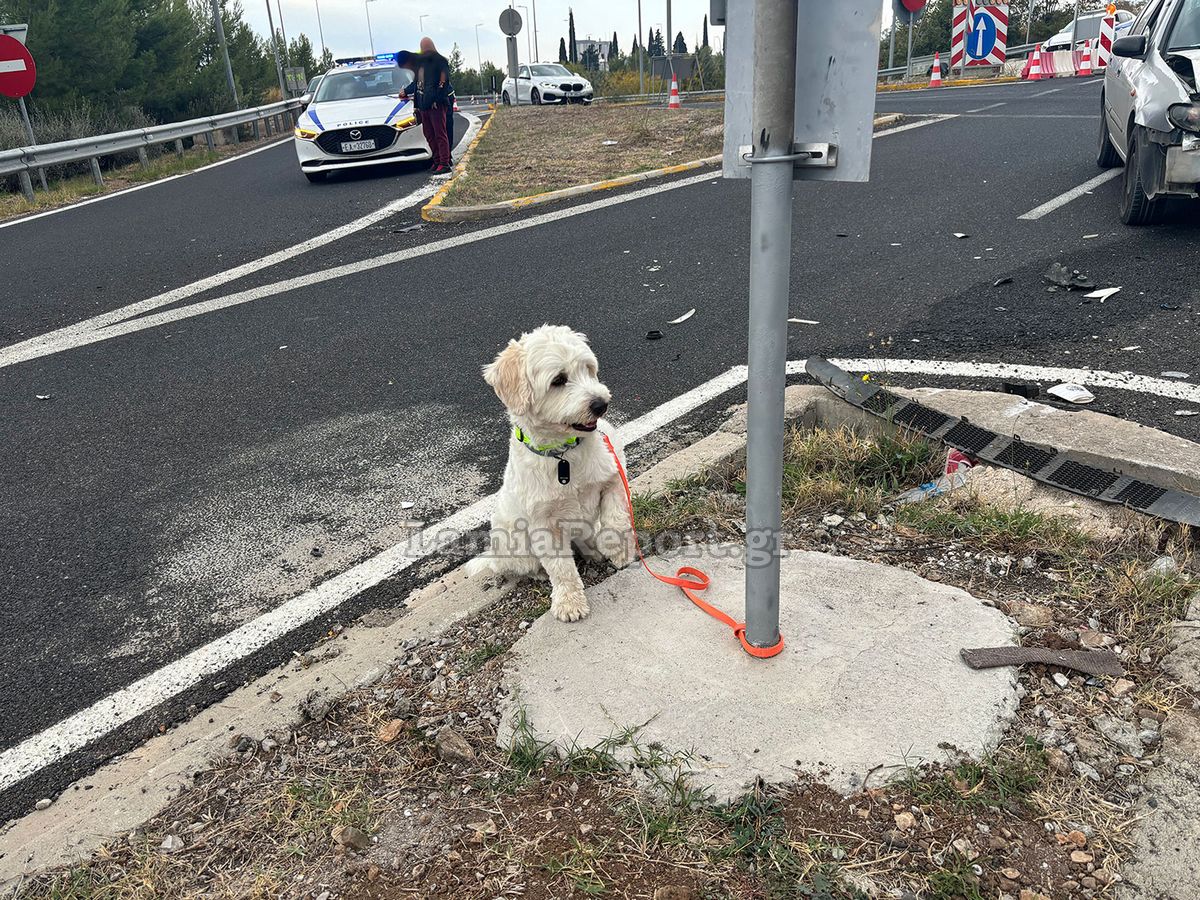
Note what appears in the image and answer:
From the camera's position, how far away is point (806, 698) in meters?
2.42

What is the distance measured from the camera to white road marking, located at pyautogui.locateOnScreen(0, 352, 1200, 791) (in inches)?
110

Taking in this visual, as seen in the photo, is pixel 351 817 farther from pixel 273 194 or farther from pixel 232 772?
pixel 273 194

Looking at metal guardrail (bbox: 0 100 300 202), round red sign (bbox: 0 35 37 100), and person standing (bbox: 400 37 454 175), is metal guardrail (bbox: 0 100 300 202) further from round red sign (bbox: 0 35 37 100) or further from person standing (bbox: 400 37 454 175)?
person standing (bbox: 400 37 454 175)

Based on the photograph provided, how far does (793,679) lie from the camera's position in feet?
8.18

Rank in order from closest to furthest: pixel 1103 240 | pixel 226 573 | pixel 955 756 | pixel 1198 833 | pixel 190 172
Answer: pixel 1198 833 < pixel 955 756 < pixel 226 573 < pixel 1103 240 < pixel 190 172

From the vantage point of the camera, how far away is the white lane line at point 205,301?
6.57 metres

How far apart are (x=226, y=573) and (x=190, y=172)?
50.2 feet

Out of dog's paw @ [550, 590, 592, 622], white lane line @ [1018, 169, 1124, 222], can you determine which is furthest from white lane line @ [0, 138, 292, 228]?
white lane line @ [1018, 169, 1124, 222]

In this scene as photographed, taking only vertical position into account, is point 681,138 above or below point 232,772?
above

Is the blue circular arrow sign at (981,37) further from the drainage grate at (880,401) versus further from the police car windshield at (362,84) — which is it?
the drainage grate at (880,401)

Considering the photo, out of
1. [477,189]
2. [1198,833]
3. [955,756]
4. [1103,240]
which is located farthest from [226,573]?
[477,189]

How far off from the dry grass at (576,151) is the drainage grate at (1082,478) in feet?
26.6

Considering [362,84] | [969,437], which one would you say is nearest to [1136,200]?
[969,437]

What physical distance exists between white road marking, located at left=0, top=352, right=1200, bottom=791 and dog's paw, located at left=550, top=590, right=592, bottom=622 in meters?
0.89
